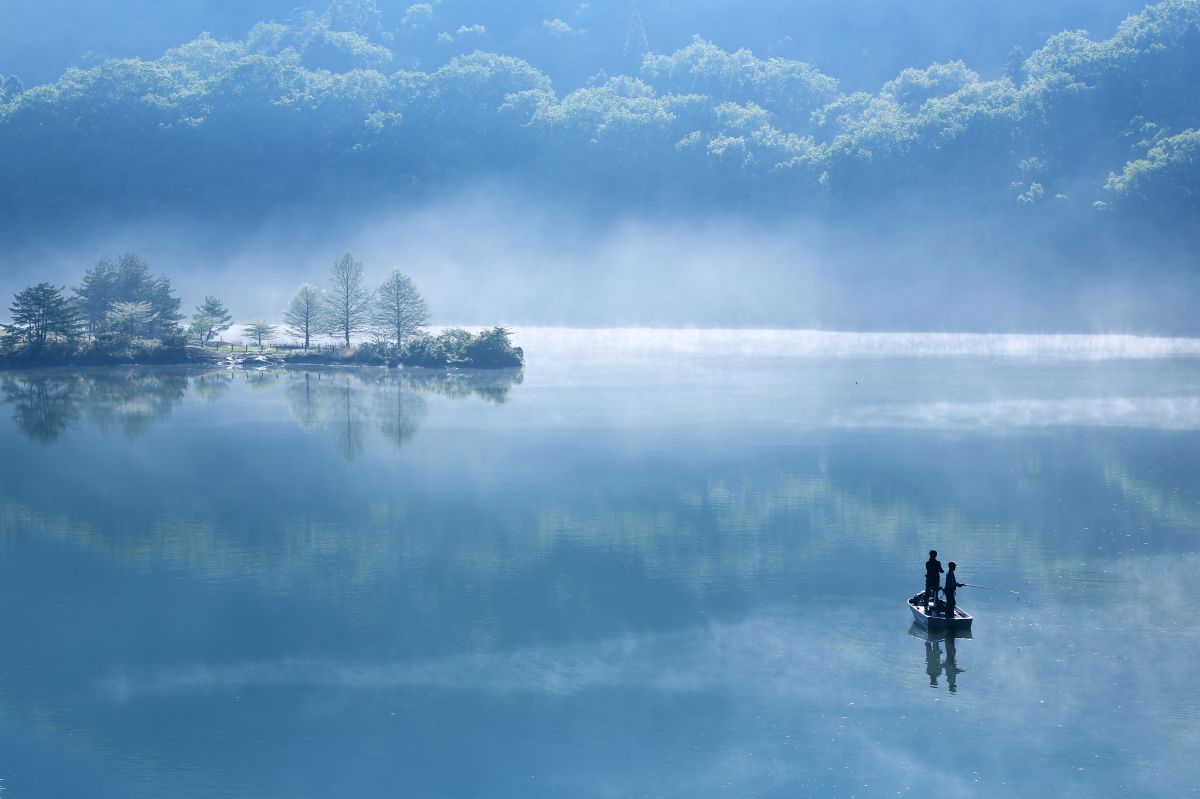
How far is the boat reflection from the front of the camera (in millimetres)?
22578

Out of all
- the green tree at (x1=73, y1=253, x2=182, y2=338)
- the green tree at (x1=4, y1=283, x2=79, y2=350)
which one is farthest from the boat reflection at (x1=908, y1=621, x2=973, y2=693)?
the green tree at (x1=73, y1=253, x2=182, y2=338)

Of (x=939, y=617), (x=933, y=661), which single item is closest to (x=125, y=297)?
(x=939, y=617)

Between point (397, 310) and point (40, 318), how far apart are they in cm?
2465

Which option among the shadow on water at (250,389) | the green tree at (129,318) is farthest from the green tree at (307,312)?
the shadow on water at (250,389)

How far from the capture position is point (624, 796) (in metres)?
18.6

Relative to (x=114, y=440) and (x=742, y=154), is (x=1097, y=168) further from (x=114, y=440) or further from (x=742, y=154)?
(x=114, y=440)

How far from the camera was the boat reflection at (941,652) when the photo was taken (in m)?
22.6

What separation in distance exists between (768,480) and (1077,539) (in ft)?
34.7

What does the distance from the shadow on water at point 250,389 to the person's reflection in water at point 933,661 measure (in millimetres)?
26807

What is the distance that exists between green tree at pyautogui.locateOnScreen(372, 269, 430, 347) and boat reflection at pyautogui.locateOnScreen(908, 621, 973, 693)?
237 feet

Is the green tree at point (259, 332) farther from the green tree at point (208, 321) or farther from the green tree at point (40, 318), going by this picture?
the green tree at point (40, 318)

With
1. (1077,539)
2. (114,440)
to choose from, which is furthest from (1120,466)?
(114,440)

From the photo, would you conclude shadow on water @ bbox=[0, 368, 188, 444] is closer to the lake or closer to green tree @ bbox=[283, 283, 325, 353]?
the lake

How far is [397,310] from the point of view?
93.7 m
